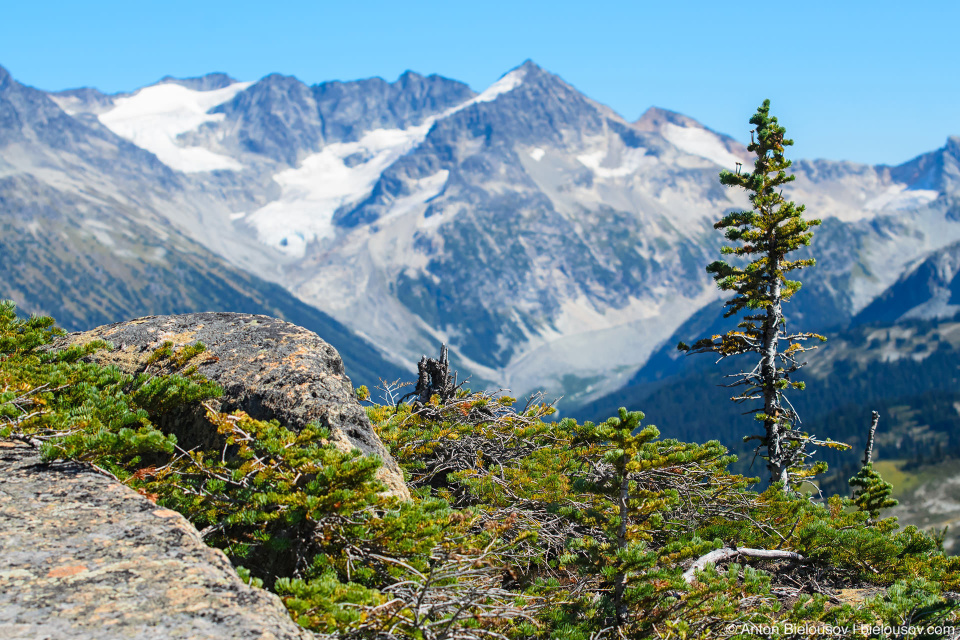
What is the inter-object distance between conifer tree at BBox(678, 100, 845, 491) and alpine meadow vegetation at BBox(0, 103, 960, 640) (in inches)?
361

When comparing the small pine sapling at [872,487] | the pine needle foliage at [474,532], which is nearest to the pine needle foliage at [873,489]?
the small pine sapling at [872,487]

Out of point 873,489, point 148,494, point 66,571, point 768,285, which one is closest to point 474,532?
point 148,494

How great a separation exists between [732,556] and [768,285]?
14.9m

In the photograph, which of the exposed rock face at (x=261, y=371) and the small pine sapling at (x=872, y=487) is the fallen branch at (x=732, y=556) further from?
the small pine sapling at (x=872, y=487)

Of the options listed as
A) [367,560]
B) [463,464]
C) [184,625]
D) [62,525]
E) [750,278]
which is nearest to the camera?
[184,625]

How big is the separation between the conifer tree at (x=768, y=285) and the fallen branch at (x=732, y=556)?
12.0 metres

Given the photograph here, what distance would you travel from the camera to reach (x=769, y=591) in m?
10.1

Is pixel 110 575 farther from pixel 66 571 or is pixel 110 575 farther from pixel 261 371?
pixel 261 371

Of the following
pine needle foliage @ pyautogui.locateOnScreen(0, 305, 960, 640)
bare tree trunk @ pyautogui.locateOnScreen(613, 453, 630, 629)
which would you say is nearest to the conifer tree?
pine needle foliage @ pyautogui.locateOnScreen(0, 305, 960, 640)

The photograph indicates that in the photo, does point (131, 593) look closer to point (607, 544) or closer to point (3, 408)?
point (3, 408)

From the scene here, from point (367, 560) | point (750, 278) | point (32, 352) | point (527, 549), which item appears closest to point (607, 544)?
point (527, 549)

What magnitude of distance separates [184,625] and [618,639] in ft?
16.4

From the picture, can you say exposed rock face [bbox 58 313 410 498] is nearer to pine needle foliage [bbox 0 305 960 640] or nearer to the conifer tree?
pine needle foliage [bbox 0 305 960 640]

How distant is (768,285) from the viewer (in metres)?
24.2
